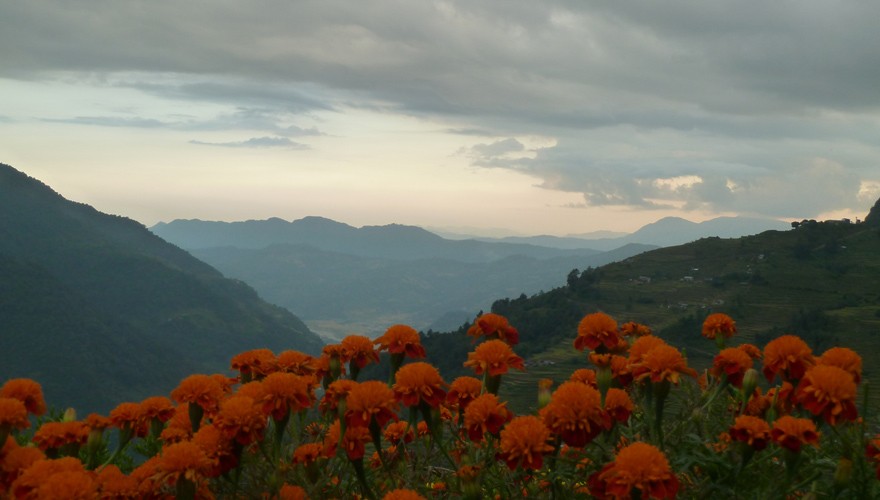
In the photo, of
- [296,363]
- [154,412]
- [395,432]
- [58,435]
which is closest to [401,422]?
[395,432]

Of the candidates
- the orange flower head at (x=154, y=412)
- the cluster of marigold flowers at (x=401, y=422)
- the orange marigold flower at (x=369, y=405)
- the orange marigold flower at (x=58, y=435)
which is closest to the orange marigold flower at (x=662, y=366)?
the cluster of marigold flowers at (x=401, y=422)

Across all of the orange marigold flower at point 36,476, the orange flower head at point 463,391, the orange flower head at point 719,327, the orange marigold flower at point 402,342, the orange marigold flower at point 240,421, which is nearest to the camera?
the orange marigold flower at point 36,476

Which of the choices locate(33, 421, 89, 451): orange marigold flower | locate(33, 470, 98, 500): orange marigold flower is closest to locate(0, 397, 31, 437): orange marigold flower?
locate(33, 421, 89, 451): orange marigold flower

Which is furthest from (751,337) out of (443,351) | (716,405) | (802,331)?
(716,405)

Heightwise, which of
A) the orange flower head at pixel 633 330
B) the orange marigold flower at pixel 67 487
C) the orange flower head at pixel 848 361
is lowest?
the orange marigold flower at pixel 67 487

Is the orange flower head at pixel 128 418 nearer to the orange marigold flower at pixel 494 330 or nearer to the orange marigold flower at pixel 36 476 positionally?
the orange marigold flower at pixel 36 476

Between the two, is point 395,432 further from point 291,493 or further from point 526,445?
point 526,445

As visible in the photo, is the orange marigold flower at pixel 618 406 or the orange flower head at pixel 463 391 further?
the orange flower head at pixel 463 391

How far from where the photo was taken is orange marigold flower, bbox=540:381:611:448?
125 inches

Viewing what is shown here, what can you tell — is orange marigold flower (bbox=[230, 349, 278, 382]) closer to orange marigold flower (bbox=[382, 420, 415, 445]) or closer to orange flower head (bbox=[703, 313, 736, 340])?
orange marigold flower (bbox=[382, 420, 415, 445])

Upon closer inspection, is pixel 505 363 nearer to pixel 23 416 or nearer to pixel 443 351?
pixel 23 416

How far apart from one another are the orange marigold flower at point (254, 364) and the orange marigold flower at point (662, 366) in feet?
7.80

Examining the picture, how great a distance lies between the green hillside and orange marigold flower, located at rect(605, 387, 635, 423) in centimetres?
8506

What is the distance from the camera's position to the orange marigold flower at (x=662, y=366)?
3.59 m
